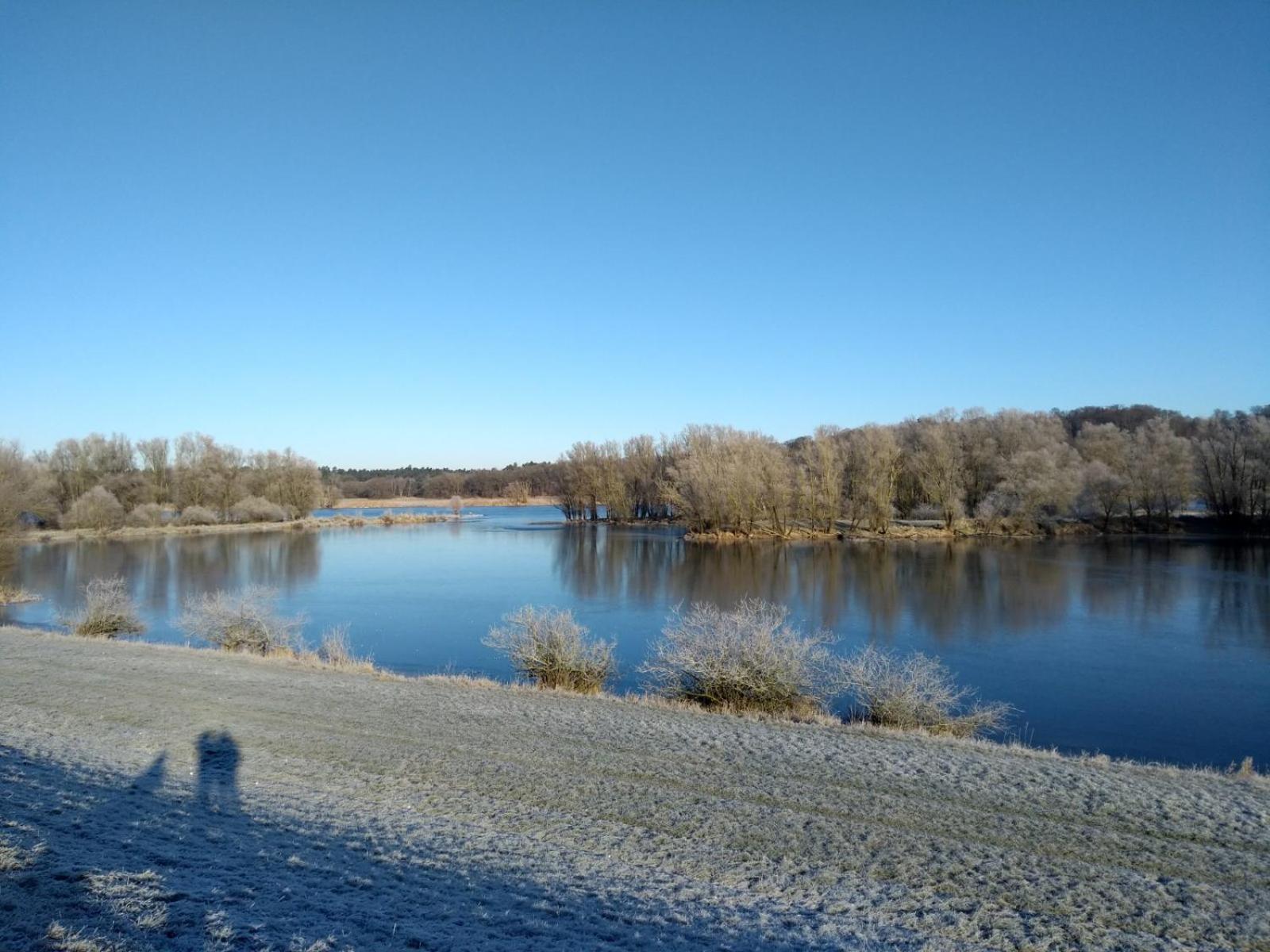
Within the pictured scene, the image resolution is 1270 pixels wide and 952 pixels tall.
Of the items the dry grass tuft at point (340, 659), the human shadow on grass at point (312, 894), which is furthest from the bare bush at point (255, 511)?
the human shadow on grass at point (312, 894)

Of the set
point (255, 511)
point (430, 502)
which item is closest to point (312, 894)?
point (255, 511)

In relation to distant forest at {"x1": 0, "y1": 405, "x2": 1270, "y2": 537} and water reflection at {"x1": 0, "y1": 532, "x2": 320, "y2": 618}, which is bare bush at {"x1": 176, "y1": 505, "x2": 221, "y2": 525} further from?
water reflection at {"x1": 0, "y1": 532, "x2": 320, "y2": 618}

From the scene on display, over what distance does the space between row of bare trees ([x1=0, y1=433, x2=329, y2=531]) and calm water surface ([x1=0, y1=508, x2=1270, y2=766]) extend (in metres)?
17.0

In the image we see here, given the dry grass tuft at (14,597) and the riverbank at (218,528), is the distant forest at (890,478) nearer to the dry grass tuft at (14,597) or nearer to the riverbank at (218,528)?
the riverbank at (218,528)

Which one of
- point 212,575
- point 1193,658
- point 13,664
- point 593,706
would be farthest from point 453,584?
point 1193,658

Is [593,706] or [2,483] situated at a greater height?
[2,483]

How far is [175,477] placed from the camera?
7012 centimetres

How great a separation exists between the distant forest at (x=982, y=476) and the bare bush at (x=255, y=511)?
3796 cm

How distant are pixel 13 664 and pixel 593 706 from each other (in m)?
9.30

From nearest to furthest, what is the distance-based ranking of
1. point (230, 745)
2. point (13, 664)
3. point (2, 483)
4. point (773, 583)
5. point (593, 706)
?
point (230, 745)
point (593, 706)
point (13, 664)
point (773, 583)
point (2, 483)

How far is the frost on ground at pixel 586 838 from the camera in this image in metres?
4.48

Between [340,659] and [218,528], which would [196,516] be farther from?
[340,659]

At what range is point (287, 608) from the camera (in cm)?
2472

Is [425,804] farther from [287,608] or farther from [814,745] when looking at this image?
[287,608]
